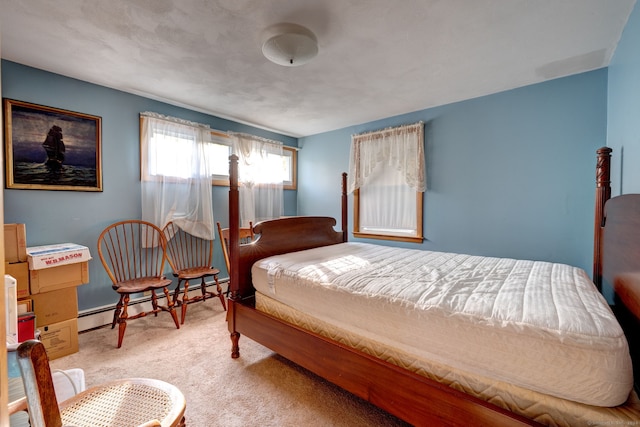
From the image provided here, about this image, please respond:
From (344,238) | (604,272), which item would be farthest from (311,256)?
(604,272)

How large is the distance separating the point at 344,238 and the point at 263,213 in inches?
59.5

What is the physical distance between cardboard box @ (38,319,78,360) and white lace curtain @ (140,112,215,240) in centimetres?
116

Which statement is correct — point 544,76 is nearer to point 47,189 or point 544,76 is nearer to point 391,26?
point 391,26

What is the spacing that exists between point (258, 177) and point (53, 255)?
7.95 feet

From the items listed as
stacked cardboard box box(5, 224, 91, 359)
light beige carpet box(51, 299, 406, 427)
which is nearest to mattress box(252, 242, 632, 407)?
light beige carpet box(51, 299, 406, 427)

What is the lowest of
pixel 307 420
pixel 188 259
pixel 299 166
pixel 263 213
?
pixel 307 420

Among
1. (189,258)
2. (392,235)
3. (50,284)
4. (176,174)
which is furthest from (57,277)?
(392,235)

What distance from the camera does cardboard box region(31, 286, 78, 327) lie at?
7.37 feet

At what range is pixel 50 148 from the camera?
2.62 m

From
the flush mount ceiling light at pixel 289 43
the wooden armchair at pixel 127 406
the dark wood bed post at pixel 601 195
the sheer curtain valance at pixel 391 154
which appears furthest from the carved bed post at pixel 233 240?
the dark wood bed post at pixel 601 195

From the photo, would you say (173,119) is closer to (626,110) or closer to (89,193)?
(89,193)

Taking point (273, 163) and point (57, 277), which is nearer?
point (57, 277)

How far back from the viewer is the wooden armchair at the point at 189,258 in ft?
10.1

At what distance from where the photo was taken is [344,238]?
3307 mm
